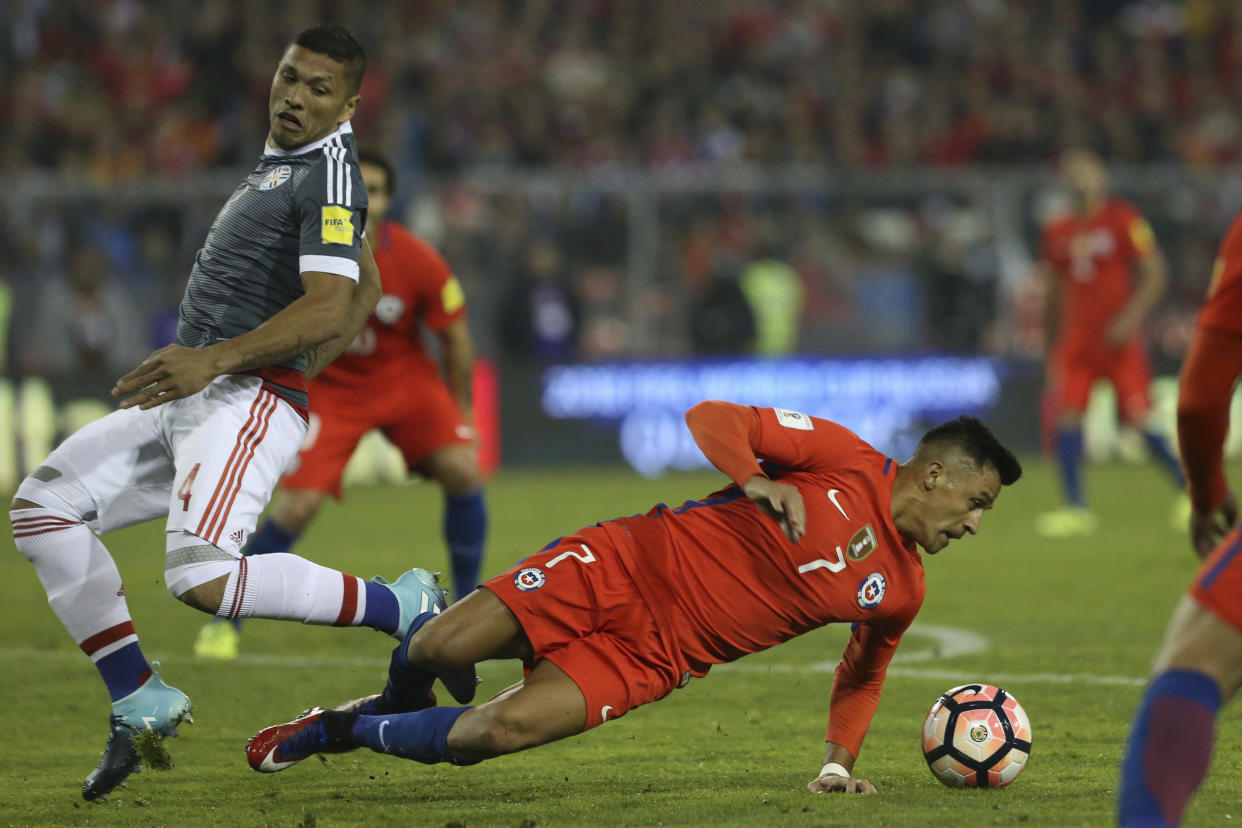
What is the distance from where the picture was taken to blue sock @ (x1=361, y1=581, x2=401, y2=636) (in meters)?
4.75

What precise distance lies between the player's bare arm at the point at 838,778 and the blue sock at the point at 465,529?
10.1 feet

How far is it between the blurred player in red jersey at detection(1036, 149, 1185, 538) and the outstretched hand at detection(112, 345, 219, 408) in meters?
8.26

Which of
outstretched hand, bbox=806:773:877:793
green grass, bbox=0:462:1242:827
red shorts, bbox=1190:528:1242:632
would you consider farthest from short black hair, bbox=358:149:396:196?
red shorts, bbox=1190:528:1242:632

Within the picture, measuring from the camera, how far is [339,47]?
16.0 feet

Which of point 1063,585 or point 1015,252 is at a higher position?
point 1015,252

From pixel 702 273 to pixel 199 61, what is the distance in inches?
243

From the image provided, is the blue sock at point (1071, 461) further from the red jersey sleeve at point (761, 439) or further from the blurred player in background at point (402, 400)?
the red jersey sleeve at point (761, 439)

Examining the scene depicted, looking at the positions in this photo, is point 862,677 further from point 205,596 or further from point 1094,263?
point 1094,263

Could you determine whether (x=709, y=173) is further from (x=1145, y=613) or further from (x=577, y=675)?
(x=577, y=675)

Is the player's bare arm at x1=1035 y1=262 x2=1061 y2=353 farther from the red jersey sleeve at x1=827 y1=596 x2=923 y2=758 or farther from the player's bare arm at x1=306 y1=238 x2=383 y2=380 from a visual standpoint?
the player's bare arm at x1=306 y1=238 x2=383 y2=380

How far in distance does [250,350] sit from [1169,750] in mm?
2616

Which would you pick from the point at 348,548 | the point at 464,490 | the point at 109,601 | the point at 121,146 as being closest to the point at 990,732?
the point at 109,601

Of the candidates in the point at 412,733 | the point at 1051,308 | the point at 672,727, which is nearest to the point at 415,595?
the point at 412,733

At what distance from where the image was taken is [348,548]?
36.0 feet
